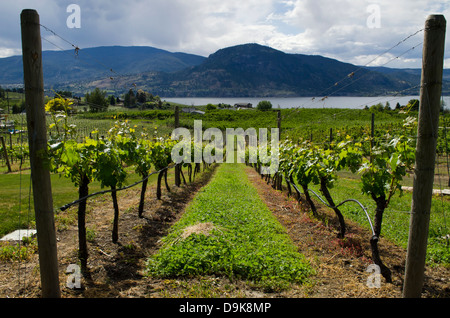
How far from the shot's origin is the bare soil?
4.62m

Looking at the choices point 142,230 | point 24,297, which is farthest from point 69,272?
point 142,230

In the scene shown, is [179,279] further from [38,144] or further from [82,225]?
[38,144]

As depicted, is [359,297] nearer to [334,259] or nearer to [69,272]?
[334,259]

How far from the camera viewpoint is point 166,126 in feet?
189

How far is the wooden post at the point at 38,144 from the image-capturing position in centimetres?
367

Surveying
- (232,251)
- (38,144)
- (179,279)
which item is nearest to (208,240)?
(232,251)

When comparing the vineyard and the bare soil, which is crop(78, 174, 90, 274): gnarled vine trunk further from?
the bare soil

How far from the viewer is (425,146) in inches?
157

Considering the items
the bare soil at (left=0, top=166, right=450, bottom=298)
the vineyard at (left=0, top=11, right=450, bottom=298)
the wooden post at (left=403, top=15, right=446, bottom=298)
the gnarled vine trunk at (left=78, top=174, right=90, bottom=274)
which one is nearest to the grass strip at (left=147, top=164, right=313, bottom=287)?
the vineyard at (left=0, top=11, right=450, bottom=298)

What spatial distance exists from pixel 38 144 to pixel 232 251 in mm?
3684

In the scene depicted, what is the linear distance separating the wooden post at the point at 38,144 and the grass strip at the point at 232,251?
174 centimetres

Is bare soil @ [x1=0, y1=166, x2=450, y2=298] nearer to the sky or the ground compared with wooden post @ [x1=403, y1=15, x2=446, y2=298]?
nearer to the ground

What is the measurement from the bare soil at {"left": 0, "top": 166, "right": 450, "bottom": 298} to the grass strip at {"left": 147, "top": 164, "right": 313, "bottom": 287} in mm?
215
